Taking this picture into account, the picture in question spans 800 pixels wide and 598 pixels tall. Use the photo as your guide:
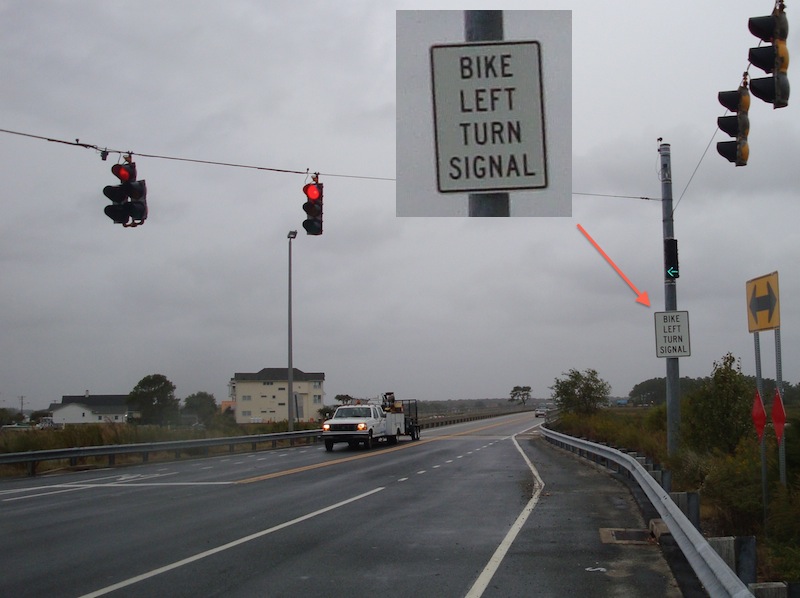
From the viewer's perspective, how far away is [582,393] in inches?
1822

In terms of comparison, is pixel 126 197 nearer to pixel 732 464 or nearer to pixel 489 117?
pixel 489 117

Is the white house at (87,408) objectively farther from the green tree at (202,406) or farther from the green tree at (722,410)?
the green tree at (722,410)

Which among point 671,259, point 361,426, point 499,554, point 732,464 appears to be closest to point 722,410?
point 671,259

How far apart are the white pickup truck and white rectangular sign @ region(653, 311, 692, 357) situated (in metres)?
17.1

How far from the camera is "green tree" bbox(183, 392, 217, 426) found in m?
46.7

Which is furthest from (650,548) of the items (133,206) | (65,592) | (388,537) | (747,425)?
(133,206)

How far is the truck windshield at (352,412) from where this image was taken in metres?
34.5

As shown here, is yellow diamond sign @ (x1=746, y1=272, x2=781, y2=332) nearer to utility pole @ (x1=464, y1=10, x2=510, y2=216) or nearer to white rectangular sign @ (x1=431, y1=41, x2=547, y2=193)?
white rectangular sign @ (x1=431, y1=41, x2=547, y2=193)

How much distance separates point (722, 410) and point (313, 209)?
31.8 feet

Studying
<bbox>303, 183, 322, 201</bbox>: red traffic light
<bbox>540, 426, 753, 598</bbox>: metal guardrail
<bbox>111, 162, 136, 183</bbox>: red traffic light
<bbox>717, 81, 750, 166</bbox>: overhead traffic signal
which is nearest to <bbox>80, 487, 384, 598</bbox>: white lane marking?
Answer: <bbox>540, 426, 753, 598</bbox>: metal guardrail

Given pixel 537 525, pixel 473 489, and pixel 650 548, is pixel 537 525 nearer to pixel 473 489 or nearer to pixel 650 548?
pixel 650 548

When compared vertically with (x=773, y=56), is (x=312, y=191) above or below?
above

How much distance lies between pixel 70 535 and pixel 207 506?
132 inches

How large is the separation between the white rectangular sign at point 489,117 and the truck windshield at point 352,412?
27.5 meters
